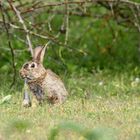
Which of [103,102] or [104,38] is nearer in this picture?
[103,102]

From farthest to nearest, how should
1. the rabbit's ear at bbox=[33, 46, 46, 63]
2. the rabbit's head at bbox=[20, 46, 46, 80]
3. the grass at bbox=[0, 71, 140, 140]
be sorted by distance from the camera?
1. the rabbit's ear at bbox=[33, 46, 46, 63]
2. the rabbit's head at bbox=[20, 46, 46, 80]
3. the grass at bbox=[0, 71, 140, 140]

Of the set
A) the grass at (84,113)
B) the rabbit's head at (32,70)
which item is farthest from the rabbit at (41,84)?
the grass at (84,113)

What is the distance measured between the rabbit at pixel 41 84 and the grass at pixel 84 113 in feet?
0.42

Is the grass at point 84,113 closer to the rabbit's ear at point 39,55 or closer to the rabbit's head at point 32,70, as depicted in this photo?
the rabbit's head at point 32,70

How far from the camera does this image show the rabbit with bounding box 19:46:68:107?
8.25 metres

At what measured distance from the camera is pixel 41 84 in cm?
831

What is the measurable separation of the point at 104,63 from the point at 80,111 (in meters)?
3.75

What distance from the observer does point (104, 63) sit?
37.7 ft

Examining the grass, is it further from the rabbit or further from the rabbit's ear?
the rabbit's ear

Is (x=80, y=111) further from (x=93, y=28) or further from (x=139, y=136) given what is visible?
(x=93, y=28)

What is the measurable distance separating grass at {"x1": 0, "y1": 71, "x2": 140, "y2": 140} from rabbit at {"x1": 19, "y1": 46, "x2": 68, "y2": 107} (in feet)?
0.42

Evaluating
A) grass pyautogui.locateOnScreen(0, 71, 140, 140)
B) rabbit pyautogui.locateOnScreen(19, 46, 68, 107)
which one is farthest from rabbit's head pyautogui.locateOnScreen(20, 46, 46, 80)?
grass pyautogui.locateOnScreen(0, 71, 140, 140)

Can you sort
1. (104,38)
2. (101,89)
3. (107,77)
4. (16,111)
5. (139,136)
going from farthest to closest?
1. (104,38)
2. (107,77)
3. (101,89)
4. (16,111)
5. (139,136)

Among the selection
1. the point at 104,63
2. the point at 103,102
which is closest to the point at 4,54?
the point at 104,63
